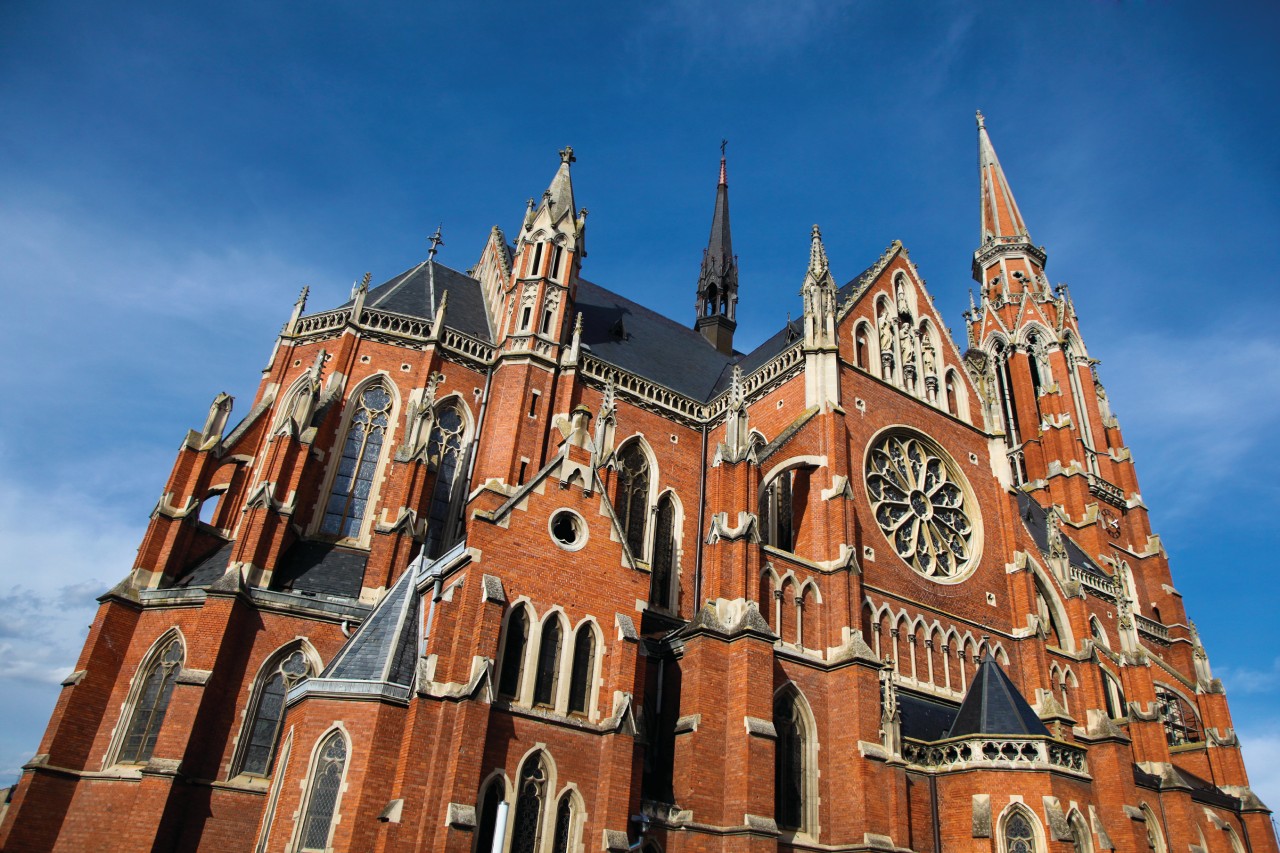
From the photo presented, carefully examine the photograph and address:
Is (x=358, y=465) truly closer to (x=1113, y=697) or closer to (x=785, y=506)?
(x=785, y=506)

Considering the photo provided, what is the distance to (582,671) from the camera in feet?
58.0

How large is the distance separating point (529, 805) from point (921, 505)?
49.4 ft

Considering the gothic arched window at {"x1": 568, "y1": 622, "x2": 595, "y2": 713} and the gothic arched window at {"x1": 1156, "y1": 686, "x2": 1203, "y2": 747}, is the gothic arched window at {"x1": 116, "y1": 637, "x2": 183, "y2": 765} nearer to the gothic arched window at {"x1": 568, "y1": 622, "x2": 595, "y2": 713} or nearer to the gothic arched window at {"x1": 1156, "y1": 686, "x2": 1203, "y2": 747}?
the gothic arched window at {"x1": 568, "y1": 622, "x2": 595, "y2": 713}

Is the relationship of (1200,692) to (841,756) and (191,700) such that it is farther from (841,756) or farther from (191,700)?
(191,700)

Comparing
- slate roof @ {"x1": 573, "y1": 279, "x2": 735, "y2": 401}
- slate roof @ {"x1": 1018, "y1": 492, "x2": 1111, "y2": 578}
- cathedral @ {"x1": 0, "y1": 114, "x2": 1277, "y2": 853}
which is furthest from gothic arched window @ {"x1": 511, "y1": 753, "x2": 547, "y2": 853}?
slate roof @ {"x1": 1018, "y1": 492, "x2": 1111, "y2": 578}

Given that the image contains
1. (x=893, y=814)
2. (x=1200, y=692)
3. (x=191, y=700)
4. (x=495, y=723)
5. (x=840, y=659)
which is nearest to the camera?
(x=495, y=723)

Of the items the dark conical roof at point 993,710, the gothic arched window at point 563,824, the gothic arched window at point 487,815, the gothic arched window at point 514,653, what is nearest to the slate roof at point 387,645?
the gothic arched window at point 514,653

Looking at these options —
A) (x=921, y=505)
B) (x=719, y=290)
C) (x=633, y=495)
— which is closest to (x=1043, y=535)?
(x=921, y=505)

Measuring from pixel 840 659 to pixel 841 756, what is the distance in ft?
7.08

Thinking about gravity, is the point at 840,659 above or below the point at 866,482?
below

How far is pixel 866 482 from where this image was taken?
24.9 meters

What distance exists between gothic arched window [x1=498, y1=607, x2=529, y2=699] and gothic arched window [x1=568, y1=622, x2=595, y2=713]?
3.51 ft

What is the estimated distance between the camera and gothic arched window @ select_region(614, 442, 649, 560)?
24938 mm

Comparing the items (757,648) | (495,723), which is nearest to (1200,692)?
(757,648)
